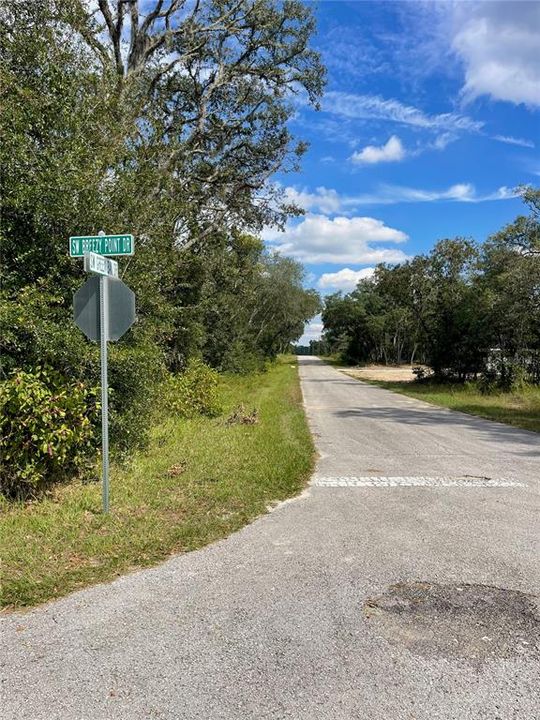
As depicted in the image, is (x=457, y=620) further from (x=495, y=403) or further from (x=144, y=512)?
(x=495, y=403)

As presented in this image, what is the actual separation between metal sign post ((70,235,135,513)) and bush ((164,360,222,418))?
7.47 metres

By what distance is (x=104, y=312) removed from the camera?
18.7 feet

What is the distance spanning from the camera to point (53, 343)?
655cm

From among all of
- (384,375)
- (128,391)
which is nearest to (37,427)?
(128,391)

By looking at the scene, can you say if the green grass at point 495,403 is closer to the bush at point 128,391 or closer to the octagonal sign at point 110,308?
the bush at point 128,391

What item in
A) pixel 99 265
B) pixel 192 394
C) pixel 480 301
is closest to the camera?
pixel 99 265

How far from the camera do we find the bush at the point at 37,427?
5.96 meters

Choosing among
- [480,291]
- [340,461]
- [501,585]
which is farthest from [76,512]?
[480,291]

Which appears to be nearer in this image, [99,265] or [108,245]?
[99,265]

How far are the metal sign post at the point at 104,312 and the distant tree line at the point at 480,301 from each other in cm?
1913

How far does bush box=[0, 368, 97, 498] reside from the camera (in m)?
5.96

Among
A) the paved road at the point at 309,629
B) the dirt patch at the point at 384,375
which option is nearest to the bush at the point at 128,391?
the paved road at the point at 309,629

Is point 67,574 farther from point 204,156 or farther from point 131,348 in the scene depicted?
point 204,156

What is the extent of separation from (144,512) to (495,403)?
18.3 meters
